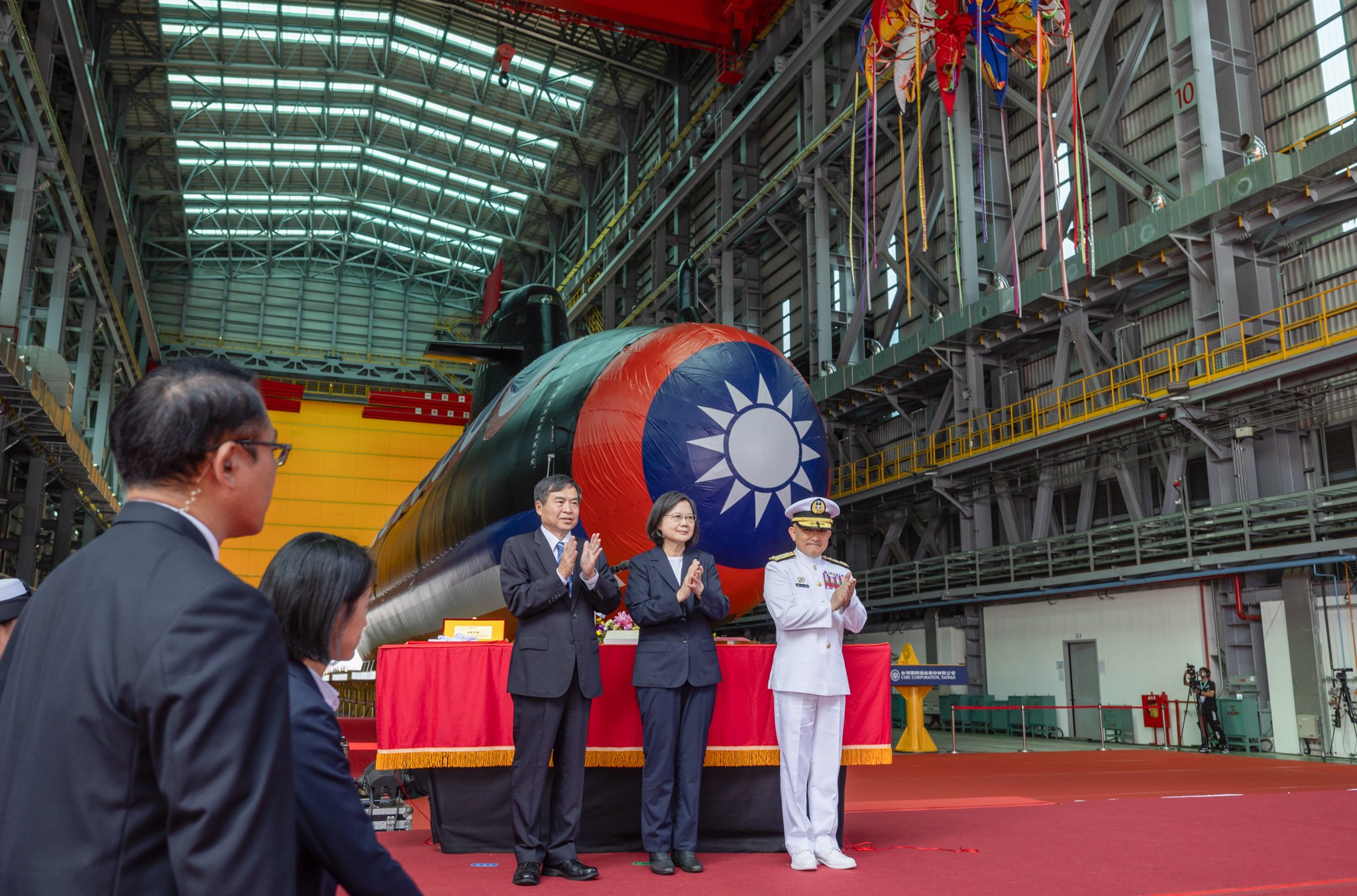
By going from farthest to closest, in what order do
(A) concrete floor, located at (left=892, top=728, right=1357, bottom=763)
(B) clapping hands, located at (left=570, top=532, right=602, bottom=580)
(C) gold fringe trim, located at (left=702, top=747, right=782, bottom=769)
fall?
(A) concrete floor, located at (left=892, top=728, right=1357, bottom=763), (C) gold fringe trim, located at (left=702, top=747, right=782, bottom=769), (B) clapping hands, located at (left=570, top=532, right=602, bottom=580)

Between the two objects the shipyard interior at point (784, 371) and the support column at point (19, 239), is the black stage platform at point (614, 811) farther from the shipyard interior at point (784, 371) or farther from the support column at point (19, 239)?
the support column at point (19, 239)

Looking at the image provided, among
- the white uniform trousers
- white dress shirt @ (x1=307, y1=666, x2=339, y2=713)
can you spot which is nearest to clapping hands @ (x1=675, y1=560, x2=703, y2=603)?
the white uniform trousers

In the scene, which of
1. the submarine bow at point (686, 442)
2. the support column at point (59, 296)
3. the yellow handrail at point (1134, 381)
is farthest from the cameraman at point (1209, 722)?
the support column at point (59, 296)

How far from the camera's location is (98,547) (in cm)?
123

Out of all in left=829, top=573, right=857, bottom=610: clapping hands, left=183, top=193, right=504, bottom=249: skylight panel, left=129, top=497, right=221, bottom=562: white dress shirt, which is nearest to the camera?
left=129, top=497, right=221, bottom=562: white dress shirt

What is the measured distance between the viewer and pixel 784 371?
7105mm

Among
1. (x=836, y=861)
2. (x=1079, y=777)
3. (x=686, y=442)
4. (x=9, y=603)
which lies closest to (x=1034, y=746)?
(x=1079, y=777)

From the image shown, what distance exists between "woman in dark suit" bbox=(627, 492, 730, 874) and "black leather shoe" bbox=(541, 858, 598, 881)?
0.30m

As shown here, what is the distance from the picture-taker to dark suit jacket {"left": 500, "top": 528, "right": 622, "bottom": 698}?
4.18 metres

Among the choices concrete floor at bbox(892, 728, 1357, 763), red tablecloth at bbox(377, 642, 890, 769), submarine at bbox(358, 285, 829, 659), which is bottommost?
concrete floor at bbox(892, 728, 1357, 763)

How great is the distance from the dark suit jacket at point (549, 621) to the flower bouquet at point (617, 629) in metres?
0.14

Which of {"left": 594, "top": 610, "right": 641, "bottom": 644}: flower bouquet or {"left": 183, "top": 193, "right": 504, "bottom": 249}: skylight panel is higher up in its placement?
{"left": 183, "top": 193, "right": 504, "bottom": 249}: skylight panel

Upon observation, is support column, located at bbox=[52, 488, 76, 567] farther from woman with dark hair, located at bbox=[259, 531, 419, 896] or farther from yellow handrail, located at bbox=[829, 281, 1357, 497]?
woman with dark hair, located at bbox=[259, 531, 419, 896]

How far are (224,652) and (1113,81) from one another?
20.2 meters
